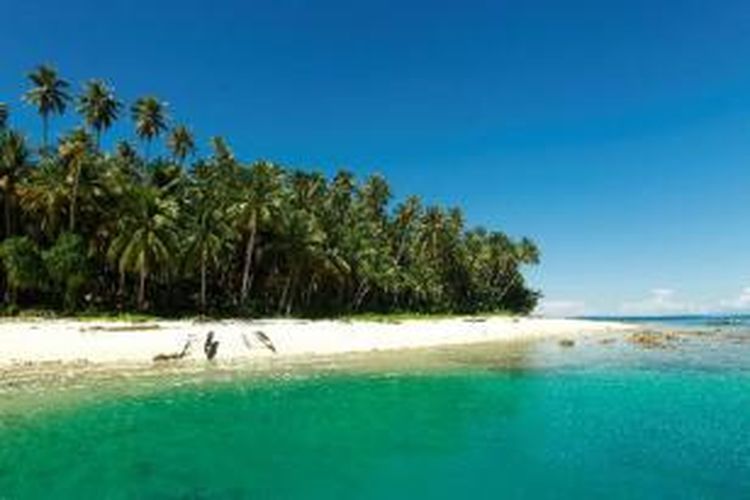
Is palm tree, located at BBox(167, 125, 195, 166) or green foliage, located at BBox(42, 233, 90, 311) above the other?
palm tree, located at BBox(167, 125, 195, 166)

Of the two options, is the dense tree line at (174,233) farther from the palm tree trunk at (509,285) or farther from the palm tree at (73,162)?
the palm tree trunk at (509,285)

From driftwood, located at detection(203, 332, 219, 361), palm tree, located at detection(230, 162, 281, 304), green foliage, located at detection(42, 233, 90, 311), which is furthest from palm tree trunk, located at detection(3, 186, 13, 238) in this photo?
driftwood, located at detection(203, 332, 219, 361)

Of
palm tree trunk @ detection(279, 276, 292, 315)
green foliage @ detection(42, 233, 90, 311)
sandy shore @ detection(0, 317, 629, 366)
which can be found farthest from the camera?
palm tree trunk @ detection(279, 276, 292, 315)

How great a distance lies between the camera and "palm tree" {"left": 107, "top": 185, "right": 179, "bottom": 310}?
200 feet

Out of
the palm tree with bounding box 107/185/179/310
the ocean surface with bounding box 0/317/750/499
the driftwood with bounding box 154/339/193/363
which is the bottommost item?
the ocean surface with bounding box 0/317/750/499

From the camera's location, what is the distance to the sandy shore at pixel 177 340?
130ft

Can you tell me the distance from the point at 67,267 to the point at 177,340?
1798 centimetres

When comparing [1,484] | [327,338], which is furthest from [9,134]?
[1,484]

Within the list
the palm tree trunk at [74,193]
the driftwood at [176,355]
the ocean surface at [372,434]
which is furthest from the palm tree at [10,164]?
the ocean surface at [372,434]

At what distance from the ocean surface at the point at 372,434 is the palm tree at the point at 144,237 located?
23343mm

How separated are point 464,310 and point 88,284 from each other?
7334cm

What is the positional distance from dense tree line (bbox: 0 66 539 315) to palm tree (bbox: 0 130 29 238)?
0.10 meters

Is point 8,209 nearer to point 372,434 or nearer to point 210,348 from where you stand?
point 210,348

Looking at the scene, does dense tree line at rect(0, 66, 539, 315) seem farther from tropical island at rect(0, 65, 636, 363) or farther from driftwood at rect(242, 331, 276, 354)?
driftwood at rect(242, 331, 276, 354)
